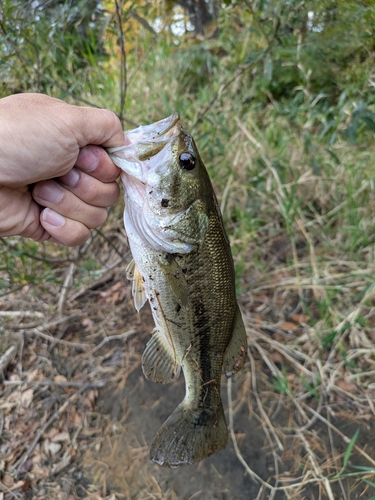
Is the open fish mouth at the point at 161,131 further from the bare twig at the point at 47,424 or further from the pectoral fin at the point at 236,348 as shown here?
the bare twig at the point at 47,424

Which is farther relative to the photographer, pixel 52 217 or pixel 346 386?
pixel 346 386

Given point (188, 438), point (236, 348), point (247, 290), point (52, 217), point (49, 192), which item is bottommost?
point (247, 290)

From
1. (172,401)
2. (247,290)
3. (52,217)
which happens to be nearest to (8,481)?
(172,401)

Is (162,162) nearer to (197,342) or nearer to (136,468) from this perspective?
(197,342)

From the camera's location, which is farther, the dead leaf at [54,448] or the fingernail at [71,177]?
the dead leaf at [54,448]

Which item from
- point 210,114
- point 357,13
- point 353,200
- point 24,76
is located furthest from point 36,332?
point 357,13

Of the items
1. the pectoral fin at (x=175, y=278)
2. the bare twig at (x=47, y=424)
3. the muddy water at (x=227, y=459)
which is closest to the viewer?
the pectoral fin at (x=175, y=278)

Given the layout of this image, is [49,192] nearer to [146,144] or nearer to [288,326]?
[146,144]

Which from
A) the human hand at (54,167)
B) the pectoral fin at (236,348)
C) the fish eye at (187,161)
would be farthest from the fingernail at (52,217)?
the pectoral fin at (236,348)
